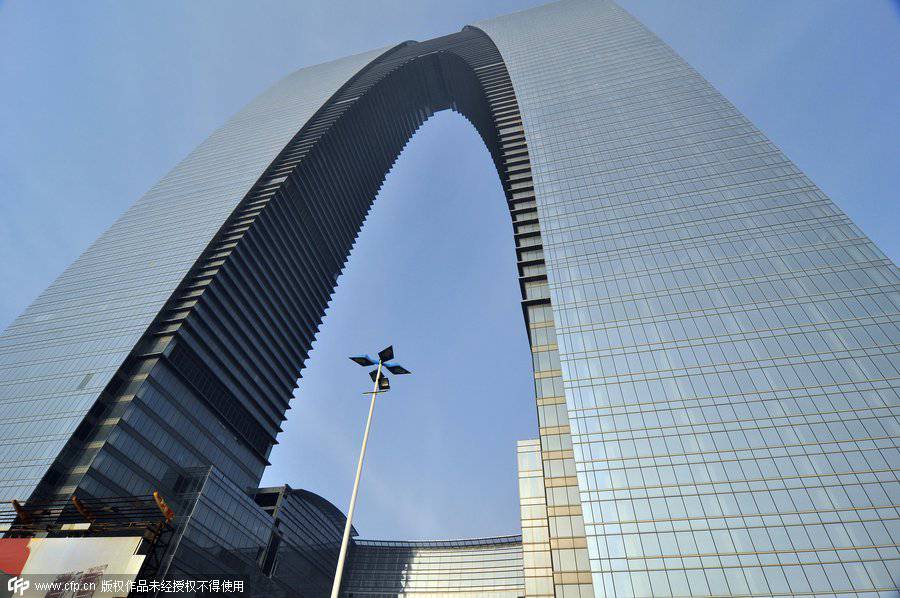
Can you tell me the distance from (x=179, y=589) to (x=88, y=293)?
6094cm

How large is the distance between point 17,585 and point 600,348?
67.7 metres

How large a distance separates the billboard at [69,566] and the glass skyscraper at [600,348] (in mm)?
7052

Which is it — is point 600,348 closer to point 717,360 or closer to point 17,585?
point 717,360

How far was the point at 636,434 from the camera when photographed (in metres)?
53.9

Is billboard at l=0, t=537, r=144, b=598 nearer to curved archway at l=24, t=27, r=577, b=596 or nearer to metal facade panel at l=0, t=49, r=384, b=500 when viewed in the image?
curved archway at l=24, t=27, r=577, b=596

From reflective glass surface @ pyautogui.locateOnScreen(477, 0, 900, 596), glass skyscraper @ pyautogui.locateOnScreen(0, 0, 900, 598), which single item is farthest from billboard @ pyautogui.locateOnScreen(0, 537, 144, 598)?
reflective glass surface @ pyautogui.locateOnScreen(477, 0, 900, 596)

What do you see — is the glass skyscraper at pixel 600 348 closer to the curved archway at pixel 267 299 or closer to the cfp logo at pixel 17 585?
the curved archway at pixel 267 299

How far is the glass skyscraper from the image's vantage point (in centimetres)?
4706

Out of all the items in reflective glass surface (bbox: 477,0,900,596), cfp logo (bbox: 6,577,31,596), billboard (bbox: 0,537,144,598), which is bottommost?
cfp logo (bbox: 6,577,31,596)

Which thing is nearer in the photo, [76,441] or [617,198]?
[76,441]

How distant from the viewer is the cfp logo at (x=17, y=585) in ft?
183

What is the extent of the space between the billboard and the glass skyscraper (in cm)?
705

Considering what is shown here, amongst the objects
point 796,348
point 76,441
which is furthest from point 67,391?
point 796,348

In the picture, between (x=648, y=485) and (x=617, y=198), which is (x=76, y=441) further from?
(x=617, y=198)
